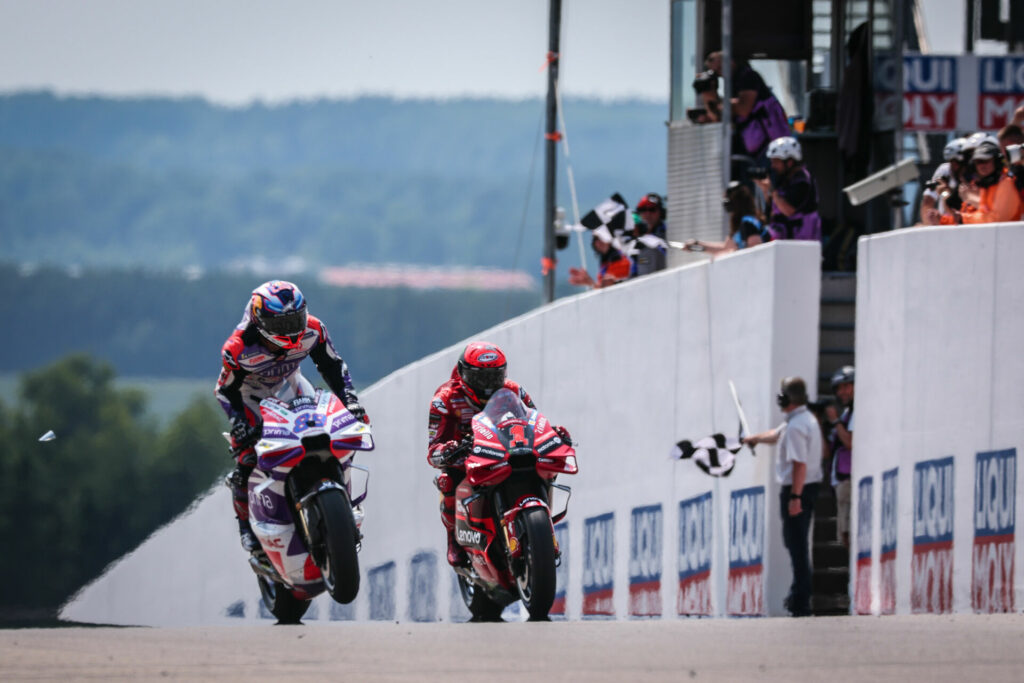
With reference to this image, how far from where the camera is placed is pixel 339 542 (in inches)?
404

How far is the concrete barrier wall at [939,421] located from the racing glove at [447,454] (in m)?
3.28

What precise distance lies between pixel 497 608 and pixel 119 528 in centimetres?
4014

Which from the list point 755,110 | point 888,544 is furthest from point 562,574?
point 888,544

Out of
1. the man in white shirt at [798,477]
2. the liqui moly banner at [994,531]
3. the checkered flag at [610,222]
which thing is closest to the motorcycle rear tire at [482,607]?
the man in white shirt at [798,477]

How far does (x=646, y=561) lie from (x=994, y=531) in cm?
428

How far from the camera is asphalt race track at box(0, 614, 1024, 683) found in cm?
749

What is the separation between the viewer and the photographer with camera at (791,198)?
14.4 m

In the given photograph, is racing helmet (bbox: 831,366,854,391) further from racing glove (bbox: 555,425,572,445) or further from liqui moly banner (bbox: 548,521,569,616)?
liqui moly banner (bbox: 548,521,569,616)

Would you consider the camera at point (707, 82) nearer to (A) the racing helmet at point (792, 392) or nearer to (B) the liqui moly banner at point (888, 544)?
(A) the racing helmet at point (792, 392)

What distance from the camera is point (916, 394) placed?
1254 cm

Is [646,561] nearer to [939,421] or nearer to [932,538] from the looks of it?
[932,538]

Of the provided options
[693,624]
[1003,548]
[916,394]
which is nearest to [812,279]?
[916,394]

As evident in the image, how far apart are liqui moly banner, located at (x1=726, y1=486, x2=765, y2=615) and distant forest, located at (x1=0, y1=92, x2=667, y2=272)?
6798 centimetres

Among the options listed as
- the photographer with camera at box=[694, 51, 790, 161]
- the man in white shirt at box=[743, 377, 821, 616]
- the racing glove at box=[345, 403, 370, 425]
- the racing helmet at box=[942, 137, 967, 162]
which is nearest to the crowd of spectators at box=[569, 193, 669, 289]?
the photographer with camera at box=[694, 51, 790, 161]
